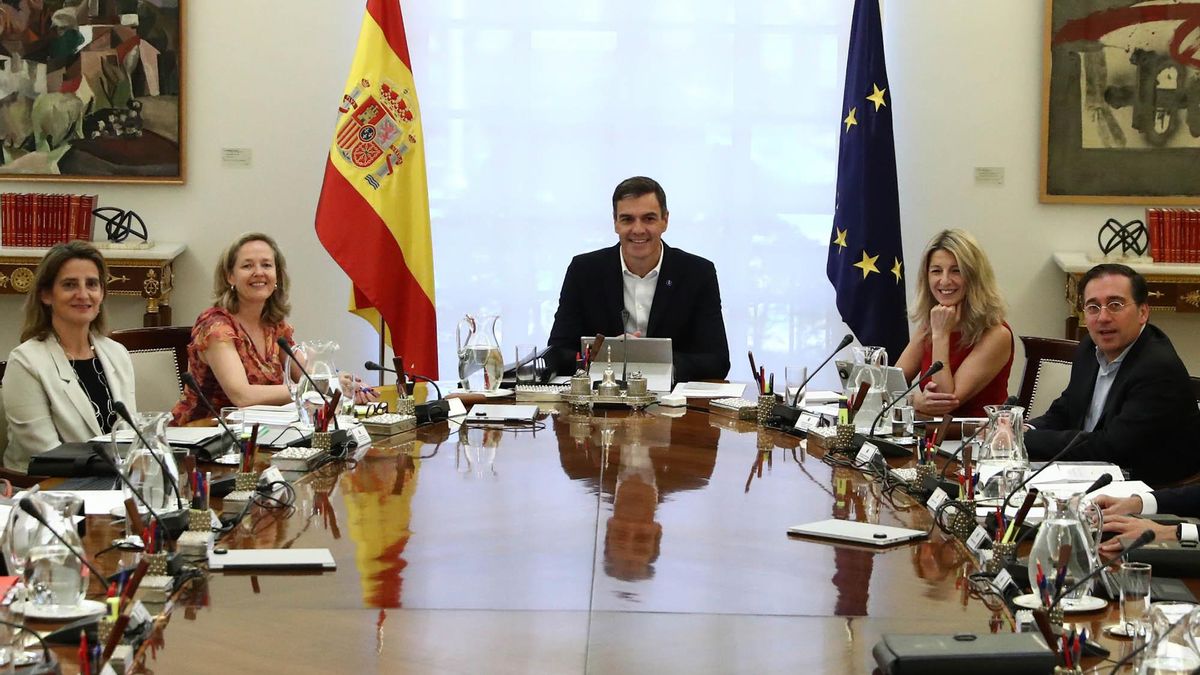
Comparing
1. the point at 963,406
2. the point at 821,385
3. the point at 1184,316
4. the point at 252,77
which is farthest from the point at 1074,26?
the point at 252,77

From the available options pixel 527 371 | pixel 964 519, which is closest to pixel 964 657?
pixel 964 519

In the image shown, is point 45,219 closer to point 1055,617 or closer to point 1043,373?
point 1043,373

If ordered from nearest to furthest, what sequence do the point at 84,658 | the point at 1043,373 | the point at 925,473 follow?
the point at 84,658, the point at 925,473, the point at 1043,373

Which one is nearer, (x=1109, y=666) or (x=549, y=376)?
(x=1109, y=666)

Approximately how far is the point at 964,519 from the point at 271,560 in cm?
123

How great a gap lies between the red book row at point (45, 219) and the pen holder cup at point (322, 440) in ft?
11.1

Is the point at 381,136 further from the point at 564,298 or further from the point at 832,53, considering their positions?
the point at 832,53

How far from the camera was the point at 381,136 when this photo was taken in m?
5.85

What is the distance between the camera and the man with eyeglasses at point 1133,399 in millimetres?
3580

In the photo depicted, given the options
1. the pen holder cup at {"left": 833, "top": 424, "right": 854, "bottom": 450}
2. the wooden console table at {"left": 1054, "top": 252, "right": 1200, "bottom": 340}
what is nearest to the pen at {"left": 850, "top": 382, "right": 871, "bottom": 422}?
the pen holder cup at {"left": 833, "top": 424, "right": 854, "bottom": 450}

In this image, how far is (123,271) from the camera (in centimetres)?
591

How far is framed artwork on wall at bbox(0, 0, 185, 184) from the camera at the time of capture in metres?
6.16

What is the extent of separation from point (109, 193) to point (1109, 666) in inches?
216

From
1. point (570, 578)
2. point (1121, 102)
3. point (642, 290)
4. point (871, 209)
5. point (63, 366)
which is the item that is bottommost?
A: point (570, 578)
